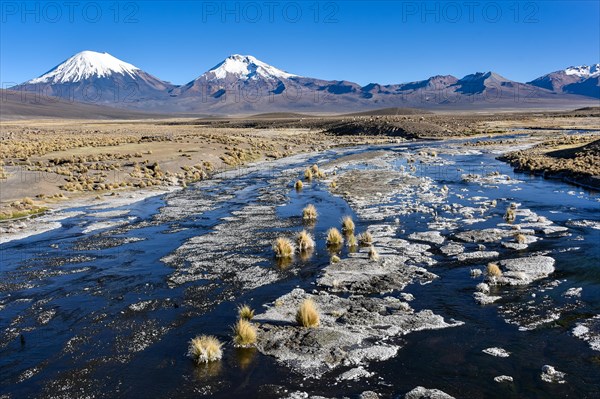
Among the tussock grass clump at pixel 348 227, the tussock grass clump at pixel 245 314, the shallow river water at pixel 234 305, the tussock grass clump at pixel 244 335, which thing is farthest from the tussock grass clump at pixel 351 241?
the tussock grass clump at pixel 244 335

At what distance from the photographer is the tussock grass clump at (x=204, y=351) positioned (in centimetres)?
866

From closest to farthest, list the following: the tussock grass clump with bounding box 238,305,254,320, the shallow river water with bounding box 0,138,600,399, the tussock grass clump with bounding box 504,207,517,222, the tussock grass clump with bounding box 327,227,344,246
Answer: the shallow river water with bounding box 0,138,600,399 < the tussock grass clump with bounding box 238,305,254,320 < the tussock grass clump with bounding box 327,227,344,246 < the tussock grass clump with bounding box 504,207,517,222

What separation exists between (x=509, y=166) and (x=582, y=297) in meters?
28.5

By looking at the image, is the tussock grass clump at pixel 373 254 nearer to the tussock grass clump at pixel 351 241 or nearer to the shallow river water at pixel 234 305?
the shallow river water at pixel 234 305

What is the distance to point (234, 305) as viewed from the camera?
11180 millimetres

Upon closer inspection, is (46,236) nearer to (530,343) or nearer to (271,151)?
(530,343)

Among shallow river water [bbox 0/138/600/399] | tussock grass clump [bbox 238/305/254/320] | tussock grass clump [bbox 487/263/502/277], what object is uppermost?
tussock grass clump [bbox 487/263/502/277]

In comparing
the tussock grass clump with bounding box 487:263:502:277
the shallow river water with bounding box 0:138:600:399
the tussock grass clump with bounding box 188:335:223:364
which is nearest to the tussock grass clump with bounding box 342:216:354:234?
the shallow river water with bounding box 0:138:600:399

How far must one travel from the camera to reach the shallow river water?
8000mm

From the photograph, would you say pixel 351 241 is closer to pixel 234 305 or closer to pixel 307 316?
pixel 234 305

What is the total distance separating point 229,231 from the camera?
17.9 metres

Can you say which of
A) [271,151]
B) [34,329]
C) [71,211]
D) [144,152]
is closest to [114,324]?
[34,329]

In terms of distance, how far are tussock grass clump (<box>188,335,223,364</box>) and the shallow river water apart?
6.9 inches

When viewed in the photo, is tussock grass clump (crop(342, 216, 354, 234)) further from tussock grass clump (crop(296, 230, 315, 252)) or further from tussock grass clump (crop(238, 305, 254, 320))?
tussock grass clump (crop(238, 305, 254, 320))
